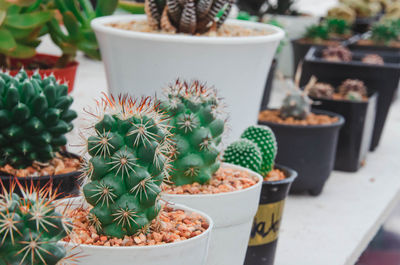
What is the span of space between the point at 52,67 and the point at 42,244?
5.46ft

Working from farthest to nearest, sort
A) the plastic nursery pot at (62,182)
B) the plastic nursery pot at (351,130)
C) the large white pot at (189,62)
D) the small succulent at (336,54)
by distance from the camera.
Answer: the small succulent at (336,54) < the plastic nursery pot at (351,130) < the large white pot at (189,62) < the plastic nursery pot at (62,182)

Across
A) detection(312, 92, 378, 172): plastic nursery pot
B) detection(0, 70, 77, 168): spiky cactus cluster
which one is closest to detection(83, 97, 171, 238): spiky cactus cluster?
detection(0, 70, 77, 168): spiky cactus cluster

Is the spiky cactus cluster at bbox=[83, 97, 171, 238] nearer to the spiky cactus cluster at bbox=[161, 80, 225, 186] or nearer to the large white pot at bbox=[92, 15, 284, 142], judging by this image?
the spiky cactus cluster at bbox=[161, 80, 225, 186]

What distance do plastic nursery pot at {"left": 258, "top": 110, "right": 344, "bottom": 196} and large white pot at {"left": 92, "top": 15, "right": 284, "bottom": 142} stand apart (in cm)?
43

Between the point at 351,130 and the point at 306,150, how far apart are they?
47cm

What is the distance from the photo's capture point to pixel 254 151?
1577 mm

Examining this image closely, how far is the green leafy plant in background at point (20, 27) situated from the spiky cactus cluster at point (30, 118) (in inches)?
18.9

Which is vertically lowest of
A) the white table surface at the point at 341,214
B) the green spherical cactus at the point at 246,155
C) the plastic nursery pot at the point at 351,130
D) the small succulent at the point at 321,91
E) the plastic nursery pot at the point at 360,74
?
the white table surface at the point at 341,214

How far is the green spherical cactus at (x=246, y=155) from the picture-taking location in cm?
157

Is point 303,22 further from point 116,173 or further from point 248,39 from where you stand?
point 116,173

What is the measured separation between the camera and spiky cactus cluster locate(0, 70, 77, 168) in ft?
4.86

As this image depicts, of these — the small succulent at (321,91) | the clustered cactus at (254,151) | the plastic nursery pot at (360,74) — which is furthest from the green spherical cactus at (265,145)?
the plastic nursery pot at (360,74)

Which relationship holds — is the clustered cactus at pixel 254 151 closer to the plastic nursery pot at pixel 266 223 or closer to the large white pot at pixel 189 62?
the plastic nursery pot at pixel 266 223

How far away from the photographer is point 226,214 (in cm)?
130
